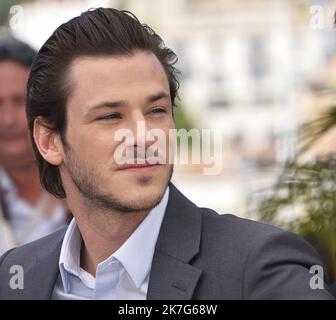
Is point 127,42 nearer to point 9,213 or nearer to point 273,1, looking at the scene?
point 9,213

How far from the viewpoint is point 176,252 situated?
1.99 metres

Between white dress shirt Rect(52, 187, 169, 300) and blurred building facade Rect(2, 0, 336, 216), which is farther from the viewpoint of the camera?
blurred building facade Rect(2, 0, 336, 216)

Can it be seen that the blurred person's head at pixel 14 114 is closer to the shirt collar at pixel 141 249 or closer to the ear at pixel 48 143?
the ear at pixel 48 143

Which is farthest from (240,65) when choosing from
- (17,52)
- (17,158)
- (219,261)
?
(219,261)

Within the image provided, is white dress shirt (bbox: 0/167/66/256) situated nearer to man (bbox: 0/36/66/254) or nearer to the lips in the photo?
man (bbox: 0/36/66/254)

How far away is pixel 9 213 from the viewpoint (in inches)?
151

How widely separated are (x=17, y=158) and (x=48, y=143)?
181 centimetres

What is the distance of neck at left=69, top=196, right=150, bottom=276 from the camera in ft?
6.59

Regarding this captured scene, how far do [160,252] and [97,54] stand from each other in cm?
47

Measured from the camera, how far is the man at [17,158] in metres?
3.81

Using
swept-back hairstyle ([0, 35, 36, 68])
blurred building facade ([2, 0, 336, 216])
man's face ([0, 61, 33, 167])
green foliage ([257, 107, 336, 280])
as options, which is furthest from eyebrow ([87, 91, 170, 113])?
blurred building facade ([2, 0, 336, 216])

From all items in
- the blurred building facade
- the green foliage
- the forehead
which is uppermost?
the blurred building facade

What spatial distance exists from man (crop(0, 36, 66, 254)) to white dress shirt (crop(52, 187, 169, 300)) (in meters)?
1.68

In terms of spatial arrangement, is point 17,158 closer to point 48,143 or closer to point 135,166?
point 48,143
